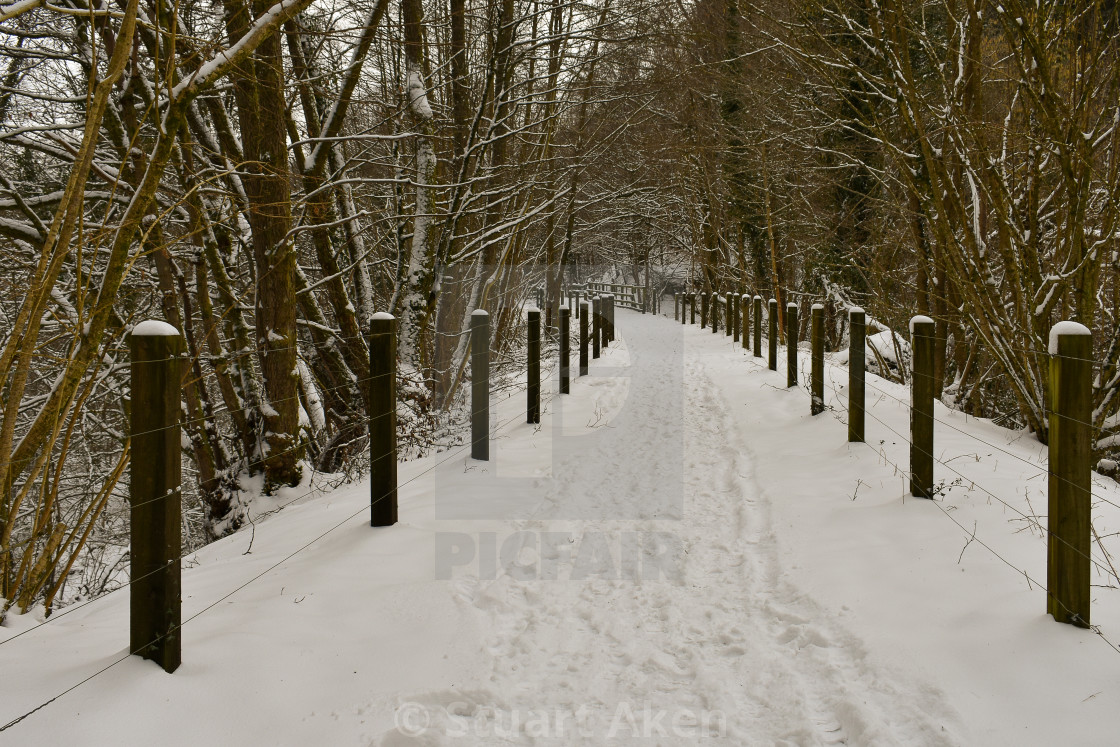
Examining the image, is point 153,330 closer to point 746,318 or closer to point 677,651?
point 677,651

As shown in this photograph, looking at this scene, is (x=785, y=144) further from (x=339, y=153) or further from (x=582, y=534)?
(x=582, y=534)

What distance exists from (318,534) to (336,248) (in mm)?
7283

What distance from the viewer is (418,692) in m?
2.82

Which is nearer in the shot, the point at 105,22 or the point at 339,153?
the point at 105,22

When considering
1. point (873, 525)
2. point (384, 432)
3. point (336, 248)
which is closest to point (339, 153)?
point (336, 248)

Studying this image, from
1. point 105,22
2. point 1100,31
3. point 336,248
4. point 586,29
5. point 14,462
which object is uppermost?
point 586,29

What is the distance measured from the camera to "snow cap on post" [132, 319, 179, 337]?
8.37ft

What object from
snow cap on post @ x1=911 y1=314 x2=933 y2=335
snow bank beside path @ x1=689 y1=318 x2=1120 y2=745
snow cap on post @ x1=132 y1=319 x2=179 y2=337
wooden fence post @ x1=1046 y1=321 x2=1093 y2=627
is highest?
snow cap on post @ x1=911 y1=314 x2=933 y2=335

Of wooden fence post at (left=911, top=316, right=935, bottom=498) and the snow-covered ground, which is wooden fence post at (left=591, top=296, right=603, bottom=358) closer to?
the snow-covered ground

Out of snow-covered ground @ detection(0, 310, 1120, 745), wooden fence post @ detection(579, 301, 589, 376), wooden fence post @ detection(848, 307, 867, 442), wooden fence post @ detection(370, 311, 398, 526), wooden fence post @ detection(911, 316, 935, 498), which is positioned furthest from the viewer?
wooden fence post @ detection(579, 301, 589, 376)

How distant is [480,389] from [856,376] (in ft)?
11.1

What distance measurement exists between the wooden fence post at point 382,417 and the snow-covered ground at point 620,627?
19 cm

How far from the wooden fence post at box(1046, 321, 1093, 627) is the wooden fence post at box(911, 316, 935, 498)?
5.25 feet

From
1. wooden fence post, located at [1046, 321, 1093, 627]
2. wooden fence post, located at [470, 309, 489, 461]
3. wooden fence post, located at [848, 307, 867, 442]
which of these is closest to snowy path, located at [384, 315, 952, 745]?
wooden fence post, located at [1046, 321, 1093, 627]
